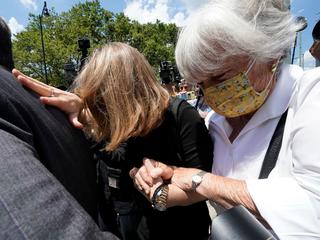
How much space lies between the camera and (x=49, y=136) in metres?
0.95

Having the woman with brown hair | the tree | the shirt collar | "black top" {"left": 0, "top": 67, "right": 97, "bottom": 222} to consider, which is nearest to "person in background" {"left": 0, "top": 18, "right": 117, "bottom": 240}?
"black top" {"left": 0, "top": 67, "right": 97, "bottom": 222}

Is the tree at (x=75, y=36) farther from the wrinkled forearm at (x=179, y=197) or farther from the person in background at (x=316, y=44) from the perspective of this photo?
the wrinkled forearm at (x=179, y=197)

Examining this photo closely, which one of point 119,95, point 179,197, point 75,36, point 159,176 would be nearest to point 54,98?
point 119,95

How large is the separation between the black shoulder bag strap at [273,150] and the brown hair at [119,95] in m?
0.53

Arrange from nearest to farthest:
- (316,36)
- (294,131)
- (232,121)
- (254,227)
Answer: (254,227)
(294,131)
(232,121)
(316,36)

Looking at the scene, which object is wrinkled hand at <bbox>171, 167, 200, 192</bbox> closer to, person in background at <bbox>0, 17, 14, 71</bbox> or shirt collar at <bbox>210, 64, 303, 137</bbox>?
shirt collar at <bbox>210, 64, 303, 137</bbox>

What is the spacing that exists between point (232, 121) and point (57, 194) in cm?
122

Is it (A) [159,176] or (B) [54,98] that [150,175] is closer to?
(A) [159,176]

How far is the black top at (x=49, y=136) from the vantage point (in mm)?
764

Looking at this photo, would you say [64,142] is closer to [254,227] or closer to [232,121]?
[254,227]

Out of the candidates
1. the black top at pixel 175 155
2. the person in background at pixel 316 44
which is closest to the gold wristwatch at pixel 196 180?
the black top at pixel 175 155

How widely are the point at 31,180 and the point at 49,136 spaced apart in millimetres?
391

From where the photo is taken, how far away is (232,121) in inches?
65.4

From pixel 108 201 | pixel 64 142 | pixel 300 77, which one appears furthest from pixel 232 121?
pixel 64 142
